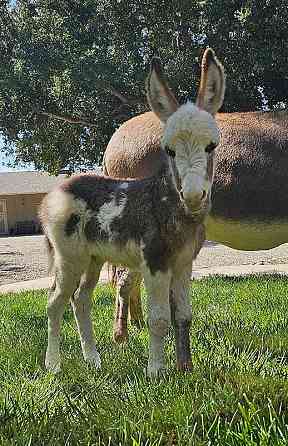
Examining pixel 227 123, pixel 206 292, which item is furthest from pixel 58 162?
pixel 227 123

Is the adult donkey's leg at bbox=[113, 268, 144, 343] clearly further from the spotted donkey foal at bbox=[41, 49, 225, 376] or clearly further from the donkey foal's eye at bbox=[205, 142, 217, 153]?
the donkey foal's eye at bbox=[205, 142, 217, 153]

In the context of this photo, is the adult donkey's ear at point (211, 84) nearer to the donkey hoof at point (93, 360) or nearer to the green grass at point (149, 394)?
the green grass at point (149, 394)

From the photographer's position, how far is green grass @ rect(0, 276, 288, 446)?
2.29 m

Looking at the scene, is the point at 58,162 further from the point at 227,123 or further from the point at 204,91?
the point at 204,91

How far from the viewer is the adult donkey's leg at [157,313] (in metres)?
2.99

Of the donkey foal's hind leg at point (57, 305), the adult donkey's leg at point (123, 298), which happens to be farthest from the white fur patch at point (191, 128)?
→ the adult donkey's leg at point (123, 298)

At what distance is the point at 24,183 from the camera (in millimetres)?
43812

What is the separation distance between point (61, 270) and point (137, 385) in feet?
3.15

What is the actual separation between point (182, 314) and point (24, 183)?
1648 inches

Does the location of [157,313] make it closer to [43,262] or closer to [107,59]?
[107,59]

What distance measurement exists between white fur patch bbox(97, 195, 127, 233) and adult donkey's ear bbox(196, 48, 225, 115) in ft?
2.38

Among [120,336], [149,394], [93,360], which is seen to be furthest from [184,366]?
[120,336]

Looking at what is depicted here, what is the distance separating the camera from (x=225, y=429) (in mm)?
2299

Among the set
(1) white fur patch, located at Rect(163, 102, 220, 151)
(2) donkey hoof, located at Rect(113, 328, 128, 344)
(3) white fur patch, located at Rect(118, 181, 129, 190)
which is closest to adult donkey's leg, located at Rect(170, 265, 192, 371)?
(3) white fur patch, located at Rect(118, 181, 129, 190)
